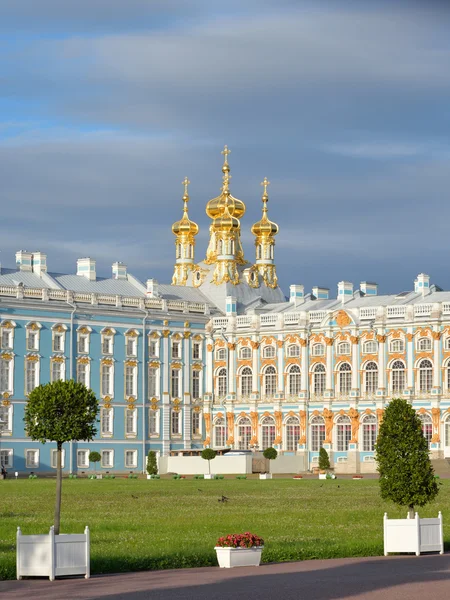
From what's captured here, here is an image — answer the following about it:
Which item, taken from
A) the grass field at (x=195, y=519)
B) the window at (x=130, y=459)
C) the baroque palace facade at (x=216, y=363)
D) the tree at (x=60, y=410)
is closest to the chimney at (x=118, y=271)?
the baroque palace facade at (x=216, y=363)

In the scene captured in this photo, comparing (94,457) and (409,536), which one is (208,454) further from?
(409,536)

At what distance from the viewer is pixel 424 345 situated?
86.8 meters

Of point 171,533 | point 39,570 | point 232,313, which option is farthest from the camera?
point 232,313

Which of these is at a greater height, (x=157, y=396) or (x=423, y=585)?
(x=157, y=396)

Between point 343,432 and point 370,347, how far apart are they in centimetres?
553

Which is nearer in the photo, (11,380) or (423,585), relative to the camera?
(423,585)

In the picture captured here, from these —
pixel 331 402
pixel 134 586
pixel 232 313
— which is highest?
pixel 232 313

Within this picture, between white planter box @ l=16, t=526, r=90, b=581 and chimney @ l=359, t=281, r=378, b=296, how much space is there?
73.2m

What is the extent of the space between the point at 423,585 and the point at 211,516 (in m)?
16.8

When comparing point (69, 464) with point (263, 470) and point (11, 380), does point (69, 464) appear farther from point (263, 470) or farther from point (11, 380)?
point (263, 470)

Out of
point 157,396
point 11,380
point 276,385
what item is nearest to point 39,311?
point 11,380

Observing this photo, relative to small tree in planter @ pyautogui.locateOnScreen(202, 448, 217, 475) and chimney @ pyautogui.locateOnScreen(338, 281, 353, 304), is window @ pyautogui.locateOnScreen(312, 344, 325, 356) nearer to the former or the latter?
chimney @ pyautogui.locateOnScreen(338, 281, 353, 304)

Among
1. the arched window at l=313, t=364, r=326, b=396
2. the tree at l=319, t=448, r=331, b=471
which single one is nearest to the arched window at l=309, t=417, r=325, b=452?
the arched window at l=313, t=364, r=326, b=396

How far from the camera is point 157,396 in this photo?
93.5 m
